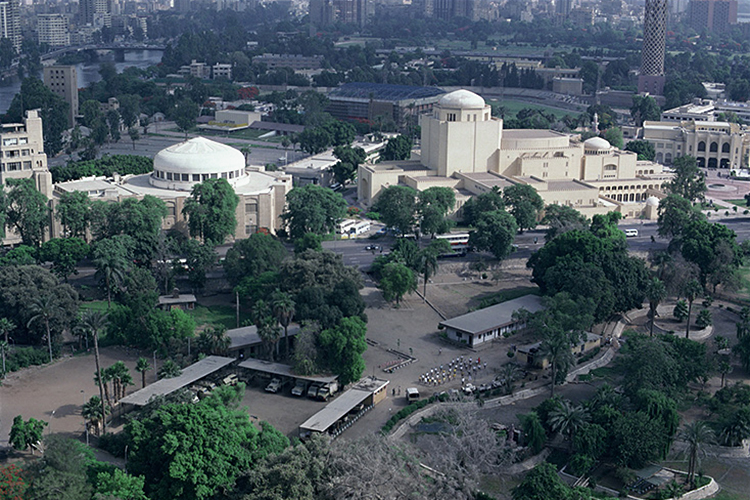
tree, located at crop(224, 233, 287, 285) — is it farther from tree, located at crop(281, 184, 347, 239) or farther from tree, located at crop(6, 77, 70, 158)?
tree, located at crop(6, 77, 70, 158)

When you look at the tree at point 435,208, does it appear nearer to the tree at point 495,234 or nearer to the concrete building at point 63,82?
the tree at point 495,234

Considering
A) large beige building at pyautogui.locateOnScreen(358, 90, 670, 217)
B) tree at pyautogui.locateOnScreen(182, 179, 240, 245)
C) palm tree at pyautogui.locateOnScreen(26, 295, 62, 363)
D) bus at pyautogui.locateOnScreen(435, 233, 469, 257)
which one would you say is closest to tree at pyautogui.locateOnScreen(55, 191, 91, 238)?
tree at pyautogui.locateOnScreen(182, 179, 240, 245)

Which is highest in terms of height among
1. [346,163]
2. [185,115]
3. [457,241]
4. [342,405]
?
[185,115]

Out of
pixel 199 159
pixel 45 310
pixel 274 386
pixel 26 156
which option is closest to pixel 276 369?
pixel 274 386

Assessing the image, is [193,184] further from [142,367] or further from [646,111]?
[646,111]

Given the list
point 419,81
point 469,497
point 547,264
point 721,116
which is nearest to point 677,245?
point 547,264

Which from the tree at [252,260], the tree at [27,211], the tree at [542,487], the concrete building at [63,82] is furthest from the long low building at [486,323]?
the concrete building at [63,82]
